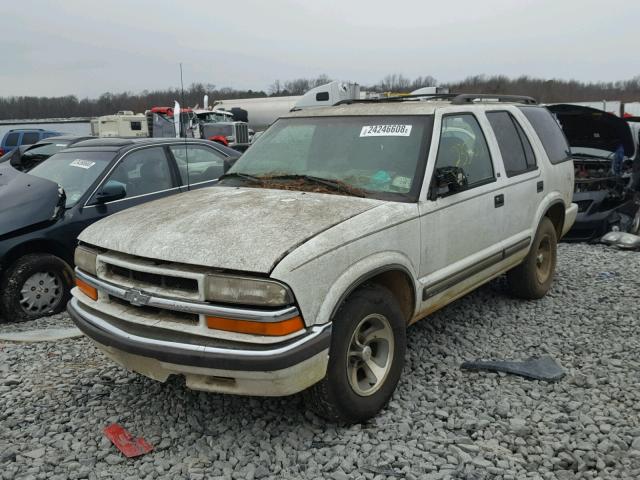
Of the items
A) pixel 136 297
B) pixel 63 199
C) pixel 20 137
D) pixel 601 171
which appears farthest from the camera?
pixel 20 137

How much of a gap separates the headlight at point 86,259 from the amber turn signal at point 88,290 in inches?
3.5

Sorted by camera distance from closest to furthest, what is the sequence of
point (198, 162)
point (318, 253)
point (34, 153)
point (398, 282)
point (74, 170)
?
point (318, 253) → point (398, 282) → point (74, 170) → point (198, 162) → point (34, 153)

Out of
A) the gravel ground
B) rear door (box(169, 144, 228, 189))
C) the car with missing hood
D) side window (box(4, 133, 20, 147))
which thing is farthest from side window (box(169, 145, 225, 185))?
side window (box(4, 133, 20, 147))

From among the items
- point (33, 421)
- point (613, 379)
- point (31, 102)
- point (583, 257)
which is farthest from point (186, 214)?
point (31, 102)

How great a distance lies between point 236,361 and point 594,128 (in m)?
8.77

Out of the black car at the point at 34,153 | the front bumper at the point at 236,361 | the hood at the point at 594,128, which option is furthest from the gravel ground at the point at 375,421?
the hood at the point at 594,128

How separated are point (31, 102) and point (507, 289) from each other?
175ft

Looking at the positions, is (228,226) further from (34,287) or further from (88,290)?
(34,287)

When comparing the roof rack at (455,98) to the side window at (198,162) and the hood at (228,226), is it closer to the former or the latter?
the hood at (228,226)

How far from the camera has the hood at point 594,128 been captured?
8984 mm

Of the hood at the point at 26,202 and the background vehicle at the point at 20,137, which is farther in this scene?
the background vehicle at the point at 20,137

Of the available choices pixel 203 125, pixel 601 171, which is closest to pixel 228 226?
pixel 601 171

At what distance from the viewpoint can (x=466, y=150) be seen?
429 centimetres

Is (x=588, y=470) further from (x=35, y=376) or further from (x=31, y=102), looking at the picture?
(x=31, y=102)
